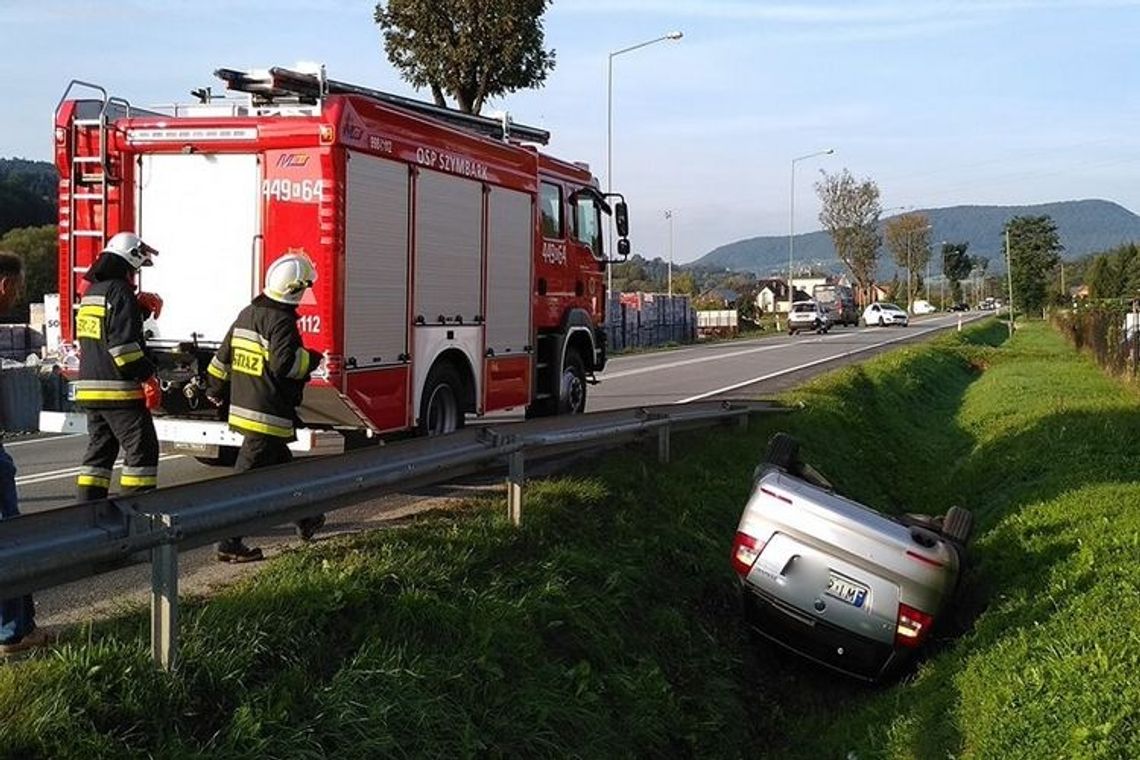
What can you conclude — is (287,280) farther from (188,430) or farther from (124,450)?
(188,430)

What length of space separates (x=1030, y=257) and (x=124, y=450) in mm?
65264

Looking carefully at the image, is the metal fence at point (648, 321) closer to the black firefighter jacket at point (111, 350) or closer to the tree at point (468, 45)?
the tree at point (468, 45)

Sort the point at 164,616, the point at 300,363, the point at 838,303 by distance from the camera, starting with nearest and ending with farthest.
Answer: the point at 164,616 < the point at 300,363 < the point at 838,303

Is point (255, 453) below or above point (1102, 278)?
below

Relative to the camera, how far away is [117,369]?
6020mm

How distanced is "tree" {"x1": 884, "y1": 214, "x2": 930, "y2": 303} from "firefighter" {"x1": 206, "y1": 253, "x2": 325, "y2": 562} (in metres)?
98.5

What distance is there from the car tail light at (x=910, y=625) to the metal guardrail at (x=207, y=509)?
240 centimetres

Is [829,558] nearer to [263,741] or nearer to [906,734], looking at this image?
[906,734]

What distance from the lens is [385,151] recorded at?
8281 mm

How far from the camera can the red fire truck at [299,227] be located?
25.8 ft

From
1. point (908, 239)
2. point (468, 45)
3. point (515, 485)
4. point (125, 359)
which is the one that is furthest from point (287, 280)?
point (908, 239)

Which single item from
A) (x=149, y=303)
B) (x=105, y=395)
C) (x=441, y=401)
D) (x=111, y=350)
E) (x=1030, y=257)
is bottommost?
(x=441, y=401)

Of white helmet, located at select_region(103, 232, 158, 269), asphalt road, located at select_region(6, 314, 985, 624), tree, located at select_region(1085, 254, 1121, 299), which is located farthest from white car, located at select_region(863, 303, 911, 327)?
white helmet, located at select_region(103, 232, 158, 269)

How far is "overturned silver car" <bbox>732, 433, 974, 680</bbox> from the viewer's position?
6.72 meters
